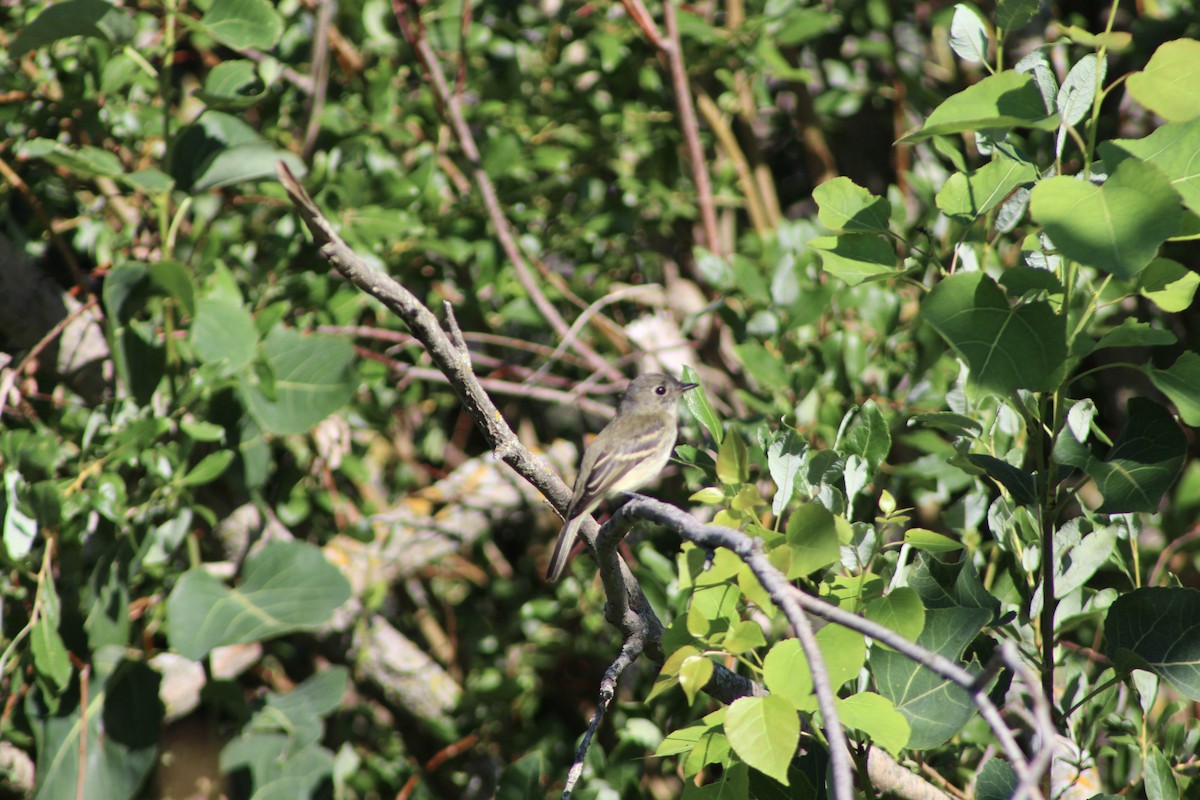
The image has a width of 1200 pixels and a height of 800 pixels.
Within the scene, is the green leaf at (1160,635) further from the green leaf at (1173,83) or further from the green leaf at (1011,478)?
the green leaf at (1173,83)

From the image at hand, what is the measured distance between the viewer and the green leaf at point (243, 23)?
9.43 ft

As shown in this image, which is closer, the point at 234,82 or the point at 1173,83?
the point at 1173,83

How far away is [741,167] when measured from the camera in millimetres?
4566

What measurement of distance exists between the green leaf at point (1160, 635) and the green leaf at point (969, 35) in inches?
43.9

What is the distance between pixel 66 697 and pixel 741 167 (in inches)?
128

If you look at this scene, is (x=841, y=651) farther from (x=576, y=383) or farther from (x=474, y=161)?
(x=576, y=383)

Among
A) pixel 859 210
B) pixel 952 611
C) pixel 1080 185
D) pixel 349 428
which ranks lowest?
pixel 349 428

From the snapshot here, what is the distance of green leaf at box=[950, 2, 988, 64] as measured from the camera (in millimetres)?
2102

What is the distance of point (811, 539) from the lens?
174 centimetres

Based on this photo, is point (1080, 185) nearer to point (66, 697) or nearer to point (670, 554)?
point (670, 554)

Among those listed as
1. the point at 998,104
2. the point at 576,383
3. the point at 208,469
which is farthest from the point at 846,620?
the point at 576,383

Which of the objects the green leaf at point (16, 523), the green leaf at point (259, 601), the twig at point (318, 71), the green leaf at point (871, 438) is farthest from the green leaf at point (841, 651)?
the twig at point (318, 71)

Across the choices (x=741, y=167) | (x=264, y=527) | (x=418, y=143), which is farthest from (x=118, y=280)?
(x=741, y=167)

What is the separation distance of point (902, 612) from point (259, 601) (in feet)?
6.11
